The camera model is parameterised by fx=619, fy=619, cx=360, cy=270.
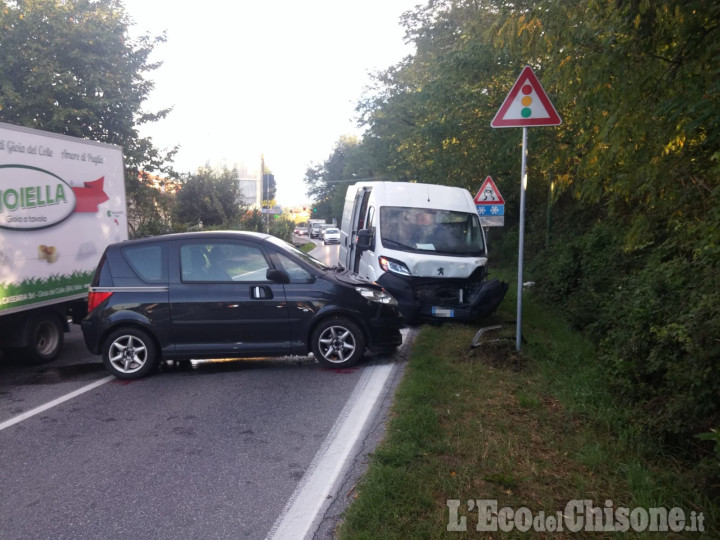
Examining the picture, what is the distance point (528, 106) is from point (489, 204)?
28.4 feet

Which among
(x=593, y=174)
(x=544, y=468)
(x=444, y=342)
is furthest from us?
(x=444, y=342)

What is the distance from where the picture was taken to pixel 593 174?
263 inches

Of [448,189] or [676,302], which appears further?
[448,189]

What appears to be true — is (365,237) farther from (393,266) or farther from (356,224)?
(356,224)

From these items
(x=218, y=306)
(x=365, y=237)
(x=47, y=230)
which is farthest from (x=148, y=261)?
(x=365, y=237)

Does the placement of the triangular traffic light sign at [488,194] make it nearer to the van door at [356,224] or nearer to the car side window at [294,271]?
the van door at [356,224]

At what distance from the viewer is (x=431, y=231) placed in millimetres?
10695

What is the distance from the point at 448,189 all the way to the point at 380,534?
8597 mm

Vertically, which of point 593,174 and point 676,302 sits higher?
point 593,174

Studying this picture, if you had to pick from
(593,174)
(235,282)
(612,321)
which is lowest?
(612,321)

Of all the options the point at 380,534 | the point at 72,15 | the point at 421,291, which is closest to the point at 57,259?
the point at 421,291

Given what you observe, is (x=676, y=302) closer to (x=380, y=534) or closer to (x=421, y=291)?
(x=380, y=534)

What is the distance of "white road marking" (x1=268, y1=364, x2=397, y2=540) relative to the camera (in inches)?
147

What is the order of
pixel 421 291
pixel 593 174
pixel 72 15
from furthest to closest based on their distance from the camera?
pixel 72 15
pixel 421 291
pixel 593 174
